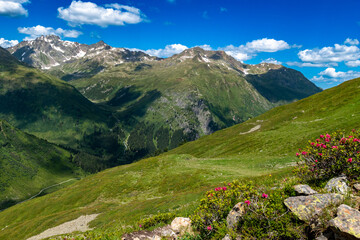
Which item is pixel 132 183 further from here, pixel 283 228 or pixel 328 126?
pixel 328 126

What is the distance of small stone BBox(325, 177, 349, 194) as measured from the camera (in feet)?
35.0

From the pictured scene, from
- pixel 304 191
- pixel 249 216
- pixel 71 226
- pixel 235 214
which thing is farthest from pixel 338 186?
pixel 71 226

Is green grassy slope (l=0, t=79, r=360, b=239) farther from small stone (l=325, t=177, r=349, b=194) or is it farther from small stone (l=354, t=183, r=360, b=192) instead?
small stone (l=354, t=183, r=360, b=192)

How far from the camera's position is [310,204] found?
9.29 meters

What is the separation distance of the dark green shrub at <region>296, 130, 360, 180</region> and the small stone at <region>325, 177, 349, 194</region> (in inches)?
37.5

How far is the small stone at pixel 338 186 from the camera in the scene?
10.7 m

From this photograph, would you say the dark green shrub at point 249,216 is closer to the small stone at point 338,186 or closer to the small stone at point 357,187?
the small stone at point 338,186

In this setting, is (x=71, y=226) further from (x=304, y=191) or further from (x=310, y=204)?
(x=310, y=204)

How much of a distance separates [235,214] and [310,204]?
348cm

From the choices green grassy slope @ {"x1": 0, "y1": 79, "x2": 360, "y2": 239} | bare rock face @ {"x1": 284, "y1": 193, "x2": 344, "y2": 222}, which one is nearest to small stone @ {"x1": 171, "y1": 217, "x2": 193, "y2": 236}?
bare rock face @ {"x1": 284, "y1": 193, "x2": 344, "y2": 222}

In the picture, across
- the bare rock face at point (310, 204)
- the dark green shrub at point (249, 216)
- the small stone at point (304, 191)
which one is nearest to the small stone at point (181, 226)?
the dark green shrub at point (249, 216)

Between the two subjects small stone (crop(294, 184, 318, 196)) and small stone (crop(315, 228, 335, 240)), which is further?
small stone (crop(294, 184, 318, 196))

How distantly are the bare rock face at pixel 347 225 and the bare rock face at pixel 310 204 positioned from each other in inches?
41.6

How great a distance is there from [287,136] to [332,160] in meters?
62.6
